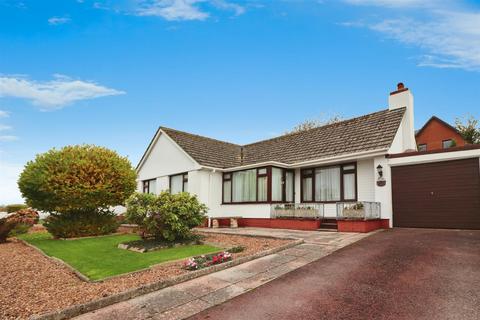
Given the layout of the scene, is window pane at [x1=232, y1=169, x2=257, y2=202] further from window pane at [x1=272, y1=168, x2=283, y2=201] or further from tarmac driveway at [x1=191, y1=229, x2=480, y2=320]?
tarmac driveway at [x1=191, y1=229, x2=480, y2=320]

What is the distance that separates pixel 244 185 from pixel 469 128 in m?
29.6

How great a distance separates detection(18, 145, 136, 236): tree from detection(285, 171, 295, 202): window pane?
8.81 m

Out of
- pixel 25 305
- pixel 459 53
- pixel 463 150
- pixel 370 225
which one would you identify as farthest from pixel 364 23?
pixel 25 305

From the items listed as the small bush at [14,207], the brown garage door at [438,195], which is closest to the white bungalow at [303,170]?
the brown garage door at [438,195]

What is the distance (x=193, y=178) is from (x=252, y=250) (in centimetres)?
1034

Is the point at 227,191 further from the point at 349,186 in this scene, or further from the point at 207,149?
the point at 349,186

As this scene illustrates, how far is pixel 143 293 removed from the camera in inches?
228

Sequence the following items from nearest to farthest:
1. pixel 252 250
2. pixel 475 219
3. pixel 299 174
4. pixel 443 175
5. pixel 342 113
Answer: pixel 252 250 → pixel 475 219 → pixel 443 175 → pixel 299 174 → pixel 342 113

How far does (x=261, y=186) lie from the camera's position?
1689 cm

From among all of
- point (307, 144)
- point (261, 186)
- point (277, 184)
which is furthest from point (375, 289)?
point (307, 144)

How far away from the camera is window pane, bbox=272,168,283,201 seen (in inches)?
644

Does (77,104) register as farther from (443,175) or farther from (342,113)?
(342,113)

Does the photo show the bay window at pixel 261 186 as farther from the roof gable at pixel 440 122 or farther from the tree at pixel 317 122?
the roof gable at pixel 440 122

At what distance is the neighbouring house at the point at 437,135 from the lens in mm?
33225
